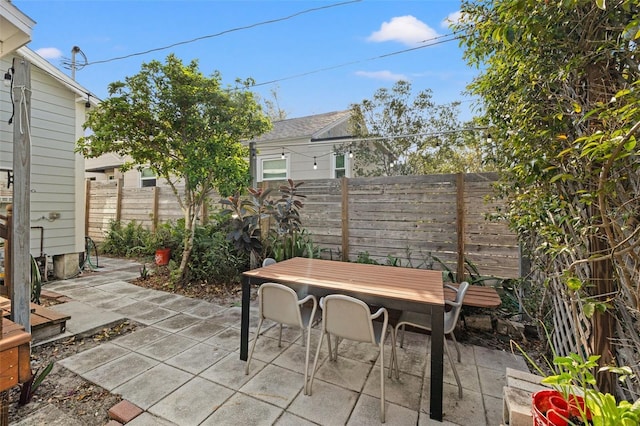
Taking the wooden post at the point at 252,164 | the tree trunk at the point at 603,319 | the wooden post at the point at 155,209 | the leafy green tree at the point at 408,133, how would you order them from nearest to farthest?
the tree trunk at the point at 603,319, the wooden post at the point at 252,164, the wooden post at the point at 155,209, the leafy green tree at the point at 408,133

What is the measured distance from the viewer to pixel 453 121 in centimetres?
834

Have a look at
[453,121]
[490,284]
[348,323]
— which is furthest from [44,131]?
[453,121]

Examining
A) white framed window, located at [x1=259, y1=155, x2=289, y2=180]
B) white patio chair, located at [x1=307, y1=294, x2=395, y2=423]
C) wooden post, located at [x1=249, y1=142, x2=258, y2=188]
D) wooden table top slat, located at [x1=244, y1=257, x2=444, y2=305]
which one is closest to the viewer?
white patio chair, located at [x1=307, y1=294, x2=395, y2=423]

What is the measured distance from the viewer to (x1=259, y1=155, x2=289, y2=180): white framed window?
8.98 meters

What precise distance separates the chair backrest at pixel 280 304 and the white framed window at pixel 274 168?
6.74m

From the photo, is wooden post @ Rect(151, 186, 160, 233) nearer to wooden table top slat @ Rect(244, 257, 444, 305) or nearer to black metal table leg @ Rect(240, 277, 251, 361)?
wooden table top slat @ Rect(244, 257, 444, 305)

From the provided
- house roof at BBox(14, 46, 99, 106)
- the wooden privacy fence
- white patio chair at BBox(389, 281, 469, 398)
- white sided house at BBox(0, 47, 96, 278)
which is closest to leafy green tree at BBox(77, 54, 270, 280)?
white sided house at BBox(0, 47, 96, 278)

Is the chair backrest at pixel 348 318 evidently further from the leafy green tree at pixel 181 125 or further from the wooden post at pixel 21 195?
the leafy green tree at pixel 181 125

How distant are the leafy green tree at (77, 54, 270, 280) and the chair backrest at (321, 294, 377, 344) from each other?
3262mm

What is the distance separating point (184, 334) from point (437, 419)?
2.56 metres

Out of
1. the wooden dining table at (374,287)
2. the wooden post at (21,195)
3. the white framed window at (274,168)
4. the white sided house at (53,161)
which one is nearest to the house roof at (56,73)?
the white sided house at (53,161)

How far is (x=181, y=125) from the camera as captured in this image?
14.9 feet

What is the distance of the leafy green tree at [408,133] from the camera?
328 inches

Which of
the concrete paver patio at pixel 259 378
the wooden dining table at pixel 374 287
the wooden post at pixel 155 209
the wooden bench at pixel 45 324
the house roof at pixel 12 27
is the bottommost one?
the concrete paver patio at pixel 259 378
